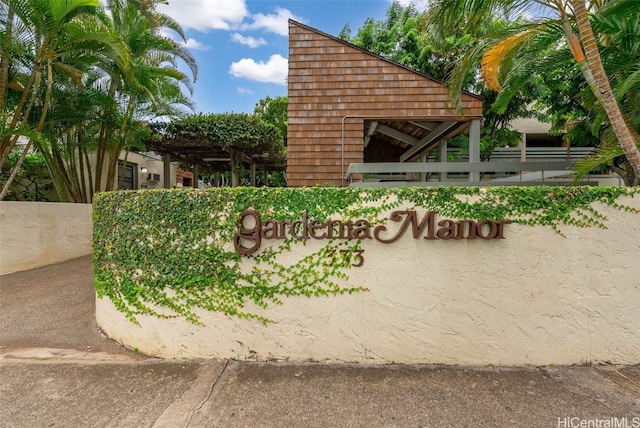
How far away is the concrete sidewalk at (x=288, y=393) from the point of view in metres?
→ 2.53

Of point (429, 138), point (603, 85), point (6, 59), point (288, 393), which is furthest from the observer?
point (429, 138)

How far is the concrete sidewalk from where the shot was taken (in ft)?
8.30

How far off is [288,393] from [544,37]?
5.36 m

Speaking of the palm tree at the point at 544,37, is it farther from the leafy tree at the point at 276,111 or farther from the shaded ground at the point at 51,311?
the leafy tree at the point at 276,111

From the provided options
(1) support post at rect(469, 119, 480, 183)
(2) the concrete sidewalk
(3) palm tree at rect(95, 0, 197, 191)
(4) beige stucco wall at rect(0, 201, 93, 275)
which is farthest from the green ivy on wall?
(3) palm tree at rect(95, 0, 197, 191)

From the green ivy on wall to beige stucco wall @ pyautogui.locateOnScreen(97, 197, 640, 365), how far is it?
129 mm

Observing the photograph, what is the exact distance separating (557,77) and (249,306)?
11.4m

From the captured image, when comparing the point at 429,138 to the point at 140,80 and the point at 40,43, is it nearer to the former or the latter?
the point at 140,80

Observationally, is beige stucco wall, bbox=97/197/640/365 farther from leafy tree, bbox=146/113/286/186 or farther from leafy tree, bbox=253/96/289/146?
leafy tree, bbox=253/96/289/146

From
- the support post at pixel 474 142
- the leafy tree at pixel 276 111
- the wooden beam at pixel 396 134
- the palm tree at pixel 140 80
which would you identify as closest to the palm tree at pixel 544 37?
the support post at pixel 474 142

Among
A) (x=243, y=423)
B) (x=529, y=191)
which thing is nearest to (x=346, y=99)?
(x=529, y=191)

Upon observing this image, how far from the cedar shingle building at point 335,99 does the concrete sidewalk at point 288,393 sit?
4.69 metres

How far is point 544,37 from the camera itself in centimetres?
427

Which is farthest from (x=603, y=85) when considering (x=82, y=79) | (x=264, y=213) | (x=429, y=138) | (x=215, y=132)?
(x=82, y=79)
